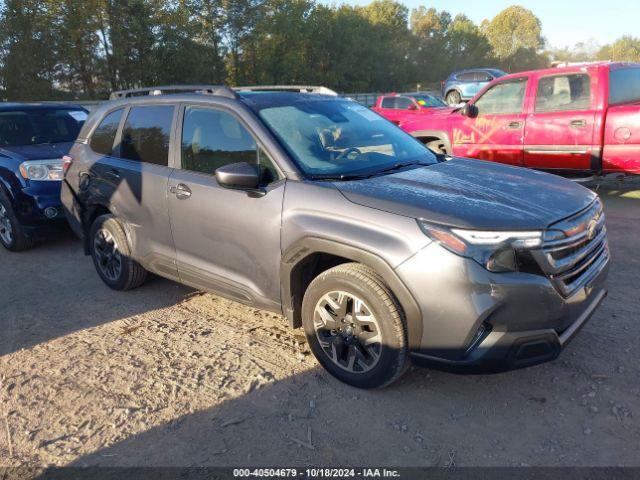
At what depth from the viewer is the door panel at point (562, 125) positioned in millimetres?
6715

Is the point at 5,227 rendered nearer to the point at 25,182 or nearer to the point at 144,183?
the point at 25,182

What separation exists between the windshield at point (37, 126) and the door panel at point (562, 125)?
21.2ft

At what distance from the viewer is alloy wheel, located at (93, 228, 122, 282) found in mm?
4621

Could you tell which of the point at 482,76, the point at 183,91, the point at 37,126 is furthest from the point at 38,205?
the point at 482,76

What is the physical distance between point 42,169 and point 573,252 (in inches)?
223

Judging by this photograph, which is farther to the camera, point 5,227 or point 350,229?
point 5,227

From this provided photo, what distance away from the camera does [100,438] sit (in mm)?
2770

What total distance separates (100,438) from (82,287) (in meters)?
2.57

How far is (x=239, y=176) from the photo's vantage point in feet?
10.4

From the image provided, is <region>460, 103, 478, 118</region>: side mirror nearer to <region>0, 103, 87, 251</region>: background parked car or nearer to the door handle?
the door handle

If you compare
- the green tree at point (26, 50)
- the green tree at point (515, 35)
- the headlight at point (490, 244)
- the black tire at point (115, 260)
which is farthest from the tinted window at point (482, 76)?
the green tree at point (515, 35)

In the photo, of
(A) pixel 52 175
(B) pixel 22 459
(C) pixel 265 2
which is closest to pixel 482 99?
(A) pixel 52 175

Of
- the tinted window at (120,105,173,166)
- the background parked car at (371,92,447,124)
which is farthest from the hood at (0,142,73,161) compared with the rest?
the background parked car at (371,92,447,124)

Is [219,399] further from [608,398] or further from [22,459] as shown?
[608,398]
